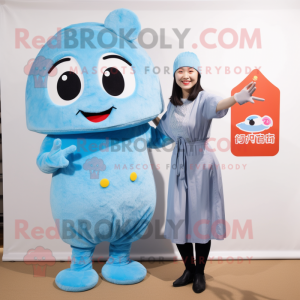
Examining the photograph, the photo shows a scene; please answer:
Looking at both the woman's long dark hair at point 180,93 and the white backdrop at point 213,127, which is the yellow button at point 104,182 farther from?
the white backdrop at point 213,127

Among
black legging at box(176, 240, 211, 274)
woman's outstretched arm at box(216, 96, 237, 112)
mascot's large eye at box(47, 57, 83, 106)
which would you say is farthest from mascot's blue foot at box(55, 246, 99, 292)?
woman's outstretched arm at box(216, 96, 237, 112)

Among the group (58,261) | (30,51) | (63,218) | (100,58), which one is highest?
(30,51)

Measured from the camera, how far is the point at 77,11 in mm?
2648

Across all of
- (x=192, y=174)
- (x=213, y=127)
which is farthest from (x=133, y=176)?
(x=213, y=127)

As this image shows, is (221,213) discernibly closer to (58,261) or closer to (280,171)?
(280,171)

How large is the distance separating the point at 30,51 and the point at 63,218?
4.87 feet

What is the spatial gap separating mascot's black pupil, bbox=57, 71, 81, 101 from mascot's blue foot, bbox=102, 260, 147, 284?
115cm

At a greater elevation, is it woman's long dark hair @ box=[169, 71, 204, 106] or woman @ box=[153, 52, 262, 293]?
woman's long dark hair @ box=[169, 71, 204, 106]

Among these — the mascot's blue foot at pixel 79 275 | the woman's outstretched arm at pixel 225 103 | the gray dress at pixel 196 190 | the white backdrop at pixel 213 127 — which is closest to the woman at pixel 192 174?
the gray dress at pixel 196 190

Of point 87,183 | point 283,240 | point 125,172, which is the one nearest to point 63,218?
point 87,183

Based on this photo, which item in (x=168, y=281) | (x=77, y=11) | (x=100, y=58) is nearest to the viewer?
(x=100, y=58)

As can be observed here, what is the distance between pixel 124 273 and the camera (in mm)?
2125

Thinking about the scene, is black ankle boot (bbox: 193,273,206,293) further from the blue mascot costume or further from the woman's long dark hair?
the woman's long dark hair

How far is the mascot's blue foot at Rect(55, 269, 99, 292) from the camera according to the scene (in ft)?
6.56
